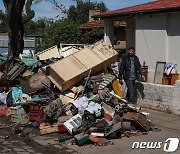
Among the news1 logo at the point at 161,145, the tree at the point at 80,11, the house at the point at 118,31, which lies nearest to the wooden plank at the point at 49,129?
the news1 logo at the point at 161,145

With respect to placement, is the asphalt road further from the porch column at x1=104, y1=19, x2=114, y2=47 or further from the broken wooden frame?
the porch column at x1=104, y1=19, x2=114, y2=47

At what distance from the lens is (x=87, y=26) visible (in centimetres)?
2364

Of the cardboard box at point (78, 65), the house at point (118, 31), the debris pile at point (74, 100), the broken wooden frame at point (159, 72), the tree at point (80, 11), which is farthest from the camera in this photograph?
the tree at point (80, 11)

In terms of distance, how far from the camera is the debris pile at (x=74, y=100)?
323 inches

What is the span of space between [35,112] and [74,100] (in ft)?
3.54

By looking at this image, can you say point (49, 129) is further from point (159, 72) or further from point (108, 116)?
point (159, 72)

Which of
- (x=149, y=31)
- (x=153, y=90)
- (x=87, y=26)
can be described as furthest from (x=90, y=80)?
(x=87, y=26)

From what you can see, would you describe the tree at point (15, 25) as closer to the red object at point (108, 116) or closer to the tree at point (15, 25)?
the tree at point (15, 25)

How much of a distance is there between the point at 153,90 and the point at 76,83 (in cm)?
235

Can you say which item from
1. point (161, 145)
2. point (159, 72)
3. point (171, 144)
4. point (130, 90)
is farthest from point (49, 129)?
point (159, 72)

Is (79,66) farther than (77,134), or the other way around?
(79,66)

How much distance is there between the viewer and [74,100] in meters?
9.63

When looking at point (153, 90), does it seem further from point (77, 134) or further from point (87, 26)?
point (87, 26)

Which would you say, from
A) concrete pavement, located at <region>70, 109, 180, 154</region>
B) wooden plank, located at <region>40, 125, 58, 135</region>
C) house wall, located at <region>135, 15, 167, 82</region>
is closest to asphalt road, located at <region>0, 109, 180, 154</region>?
concrete pavement, located at <region>70, 109, 180, 154</region>
